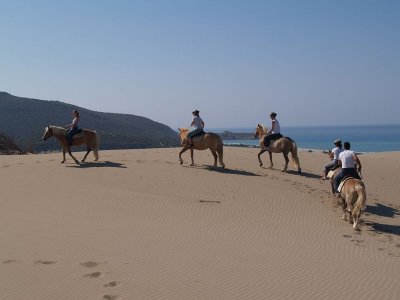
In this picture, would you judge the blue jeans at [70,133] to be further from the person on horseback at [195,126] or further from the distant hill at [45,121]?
the distant hill at [45,121]

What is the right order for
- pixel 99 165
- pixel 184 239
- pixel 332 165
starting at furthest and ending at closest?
pixel 99 165, pixel 332 165, pixel 184 239

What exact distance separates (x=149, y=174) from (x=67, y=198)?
473cm

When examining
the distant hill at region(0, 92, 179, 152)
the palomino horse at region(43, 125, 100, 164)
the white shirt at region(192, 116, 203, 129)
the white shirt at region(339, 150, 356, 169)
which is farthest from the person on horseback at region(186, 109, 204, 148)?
the distant hill at region(0, 92, 179, 152)

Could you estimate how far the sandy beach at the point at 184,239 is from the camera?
6.66 metres

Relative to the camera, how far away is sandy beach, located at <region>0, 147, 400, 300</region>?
262 inches

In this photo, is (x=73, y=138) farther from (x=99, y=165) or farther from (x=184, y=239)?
(x=184, y=239)

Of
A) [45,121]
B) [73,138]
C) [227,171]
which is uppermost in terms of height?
[45,121]

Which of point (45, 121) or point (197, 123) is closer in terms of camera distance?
point (197, 123)

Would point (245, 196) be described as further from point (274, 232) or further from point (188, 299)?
point (188, 299)

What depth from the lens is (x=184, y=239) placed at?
9.09m

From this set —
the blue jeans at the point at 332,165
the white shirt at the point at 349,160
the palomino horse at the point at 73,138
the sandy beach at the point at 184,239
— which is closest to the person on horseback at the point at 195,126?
the sandy beach at the point at 184,239

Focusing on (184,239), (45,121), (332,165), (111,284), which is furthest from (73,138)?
(45,121)

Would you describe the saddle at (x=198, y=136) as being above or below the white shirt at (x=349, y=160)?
above

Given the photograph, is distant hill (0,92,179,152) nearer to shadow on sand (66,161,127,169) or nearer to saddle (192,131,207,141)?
shadow on sand (66,161,127,169)
